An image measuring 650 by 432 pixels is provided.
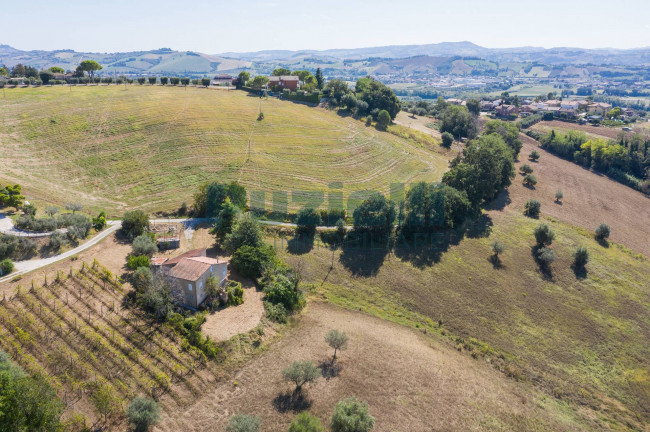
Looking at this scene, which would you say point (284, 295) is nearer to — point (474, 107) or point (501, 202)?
point (501, 202)

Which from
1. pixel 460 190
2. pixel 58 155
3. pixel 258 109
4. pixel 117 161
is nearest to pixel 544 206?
pixel 460 190

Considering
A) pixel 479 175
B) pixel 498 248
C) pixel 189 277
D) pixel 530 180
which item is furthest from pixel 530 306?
pixel 530 180

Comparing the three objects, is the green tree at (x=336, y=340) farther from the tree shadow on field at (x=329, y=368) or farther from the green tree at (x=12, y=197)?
the green tree at (x=12, y=197)

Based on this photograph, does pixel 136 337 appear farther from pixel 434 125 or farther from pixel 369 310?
pixel 434 125

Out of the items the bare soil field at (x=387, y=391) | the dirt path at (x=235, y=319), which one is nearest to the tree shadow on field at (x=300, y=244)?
the dirt path at (x=235, y=319)

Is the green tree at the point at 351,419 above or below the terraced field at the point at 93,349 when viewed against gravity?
below

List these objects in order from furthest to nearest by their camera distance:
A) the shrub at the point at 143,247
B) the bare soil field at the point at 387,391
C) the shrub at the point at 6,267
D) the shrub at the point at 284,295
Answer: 1. the shrub at the point at 143,247
2. the shrub at the point at 284,295
3. the shrub at the point at 6,267
4. the bare soil field at the point at 387,391
